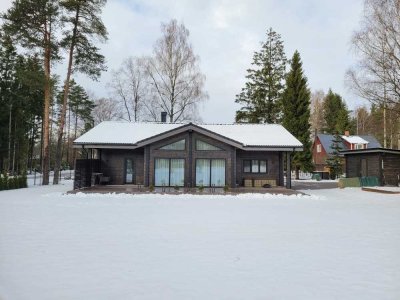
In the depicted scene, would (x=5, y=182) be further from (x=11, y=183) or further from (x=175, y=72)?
(x=175, y=72)

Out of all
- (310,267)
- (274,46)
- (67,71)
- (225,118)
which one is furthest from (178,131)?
(225,118)

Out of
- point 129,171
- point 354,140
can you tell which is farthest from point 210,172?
point 354,140

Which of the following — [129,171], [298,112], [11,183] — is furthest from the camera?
[298,112]

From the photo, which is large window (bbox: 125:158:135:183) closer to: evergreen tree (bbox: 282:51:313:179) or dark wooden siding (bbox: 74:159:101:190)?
dark wooden siding (bbox: 74:159:101:190)

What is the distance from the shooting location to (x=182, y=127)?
21516mm

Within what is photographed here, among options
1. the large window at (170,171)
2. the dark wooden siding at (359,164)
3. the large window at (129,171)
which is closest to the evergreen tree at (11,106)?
the large window at (129,171)

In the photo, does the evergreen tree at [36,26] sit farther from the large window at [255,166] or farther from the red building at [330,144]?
the red building at [330,144]

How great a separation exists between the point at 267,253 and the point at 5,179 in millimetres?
20516

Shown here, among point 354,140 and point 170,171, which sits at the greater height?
point 354,140

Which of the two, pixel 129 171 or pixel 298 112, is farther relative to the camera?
pixel 298 112

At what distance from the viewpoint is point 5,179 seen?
2194cm

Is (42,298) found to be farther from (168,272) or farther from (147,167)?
(147,167)

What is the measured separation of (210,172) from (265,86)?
19.5 m

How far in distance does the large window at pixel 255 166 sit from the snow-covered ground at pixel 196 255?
482 inches
